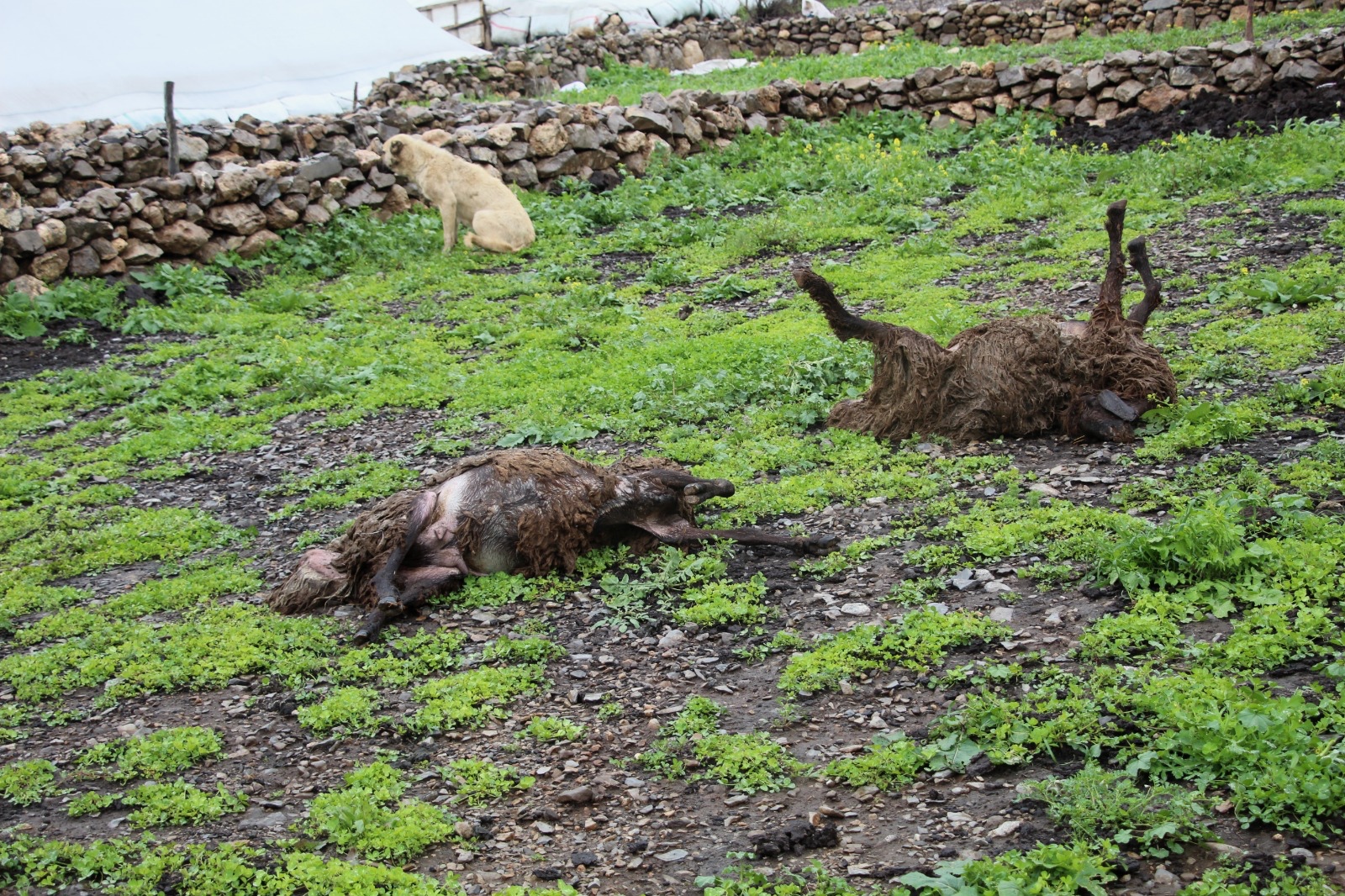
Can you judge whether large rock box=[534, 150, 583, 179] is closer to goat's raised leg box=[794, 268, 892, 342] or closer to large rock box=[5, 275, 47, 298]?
large rock box=[5, 275, 47, 298]

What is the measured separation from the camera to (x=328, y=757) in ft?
13.2

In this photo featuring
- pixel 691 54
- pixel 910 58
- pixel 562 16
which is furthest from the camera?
pixel 691 54

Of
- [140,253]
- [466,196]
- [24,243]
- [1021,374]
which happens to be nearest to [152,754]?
[1021,374]

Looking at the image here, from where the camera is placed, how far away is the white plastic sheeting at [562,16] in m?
21.8

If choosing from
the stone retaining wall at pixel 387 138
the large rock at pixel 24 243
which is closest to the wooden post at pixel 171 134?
the stone retaining wall at pixel 387 138

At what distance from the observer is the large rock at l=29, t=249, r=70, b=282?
10664 millimetres

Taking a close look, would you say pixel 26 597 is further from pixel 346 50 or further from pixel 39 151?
pixel 346 50

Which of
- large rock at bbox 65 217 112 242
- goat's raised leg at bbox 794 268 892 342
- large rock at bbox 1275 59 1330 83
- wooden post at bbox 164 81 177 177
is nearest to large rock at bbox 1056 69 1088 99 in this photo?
large rock at bbox 1275 59 1330 83

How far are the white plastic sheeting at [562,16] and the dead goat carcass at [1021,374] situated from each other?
1736 cm

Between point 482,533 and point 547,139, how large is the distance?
997 centimetres

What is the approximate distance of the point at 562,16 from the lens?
2194cm

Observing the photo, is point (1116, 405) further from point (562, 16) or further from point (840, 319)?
point (562, 16)

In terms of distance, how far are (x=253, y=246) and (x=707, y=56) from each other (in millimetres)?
13265

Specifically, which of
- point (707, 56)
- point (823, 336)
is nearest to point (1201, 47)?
point (823, 336)
